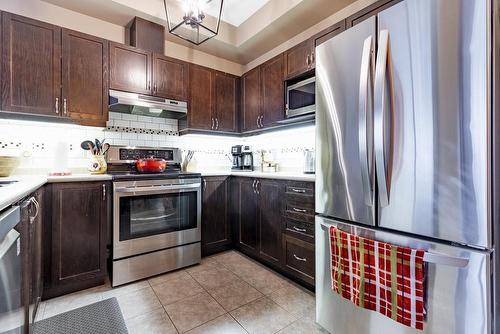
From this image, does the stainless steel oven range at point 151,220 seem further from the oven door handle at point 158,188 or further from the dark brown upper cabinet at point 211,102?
the dark brown upper cabinet at point 211,102

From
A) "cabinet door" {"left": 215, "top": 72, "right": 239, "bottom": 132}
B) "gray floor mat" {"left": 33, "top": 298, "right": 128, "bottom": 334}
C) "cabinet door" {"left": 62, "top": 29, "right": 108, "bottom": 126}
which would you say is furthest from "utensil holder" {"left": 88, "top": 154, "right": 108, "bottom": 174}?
"cabinet door" {"left": 215, "top": 72, "right": 239, "bottom": 132}

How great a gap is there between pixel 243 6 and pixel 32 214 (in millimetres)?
2720

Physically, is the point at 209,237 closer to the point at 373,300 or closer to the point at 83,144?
the point at 83,144

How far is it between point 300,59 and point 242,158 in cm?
149

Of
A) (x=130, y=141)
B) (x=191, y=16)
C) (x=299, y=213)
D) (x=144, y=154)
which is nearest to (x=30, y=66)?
(x=130, y=141)

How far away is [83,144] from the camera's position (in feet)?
8.15

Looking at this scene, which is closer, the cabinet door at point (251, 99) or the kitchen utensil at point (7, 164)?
the kitchen utensil at point (7, 164)

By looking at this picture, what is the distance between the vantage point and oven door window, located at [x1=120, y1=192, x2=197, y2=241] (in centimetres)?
219

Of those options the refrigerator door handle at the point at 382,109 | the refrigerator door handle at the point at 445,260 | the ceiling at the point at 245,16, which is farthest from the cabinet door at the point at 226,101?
the refrigerator door handle at the point at 445,260

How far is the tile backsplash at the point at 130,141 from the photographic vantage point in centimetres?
229

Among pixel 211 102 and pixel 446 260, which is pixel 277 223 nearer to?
pixel 446 260

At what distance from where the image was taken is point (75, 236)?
6.55 ft

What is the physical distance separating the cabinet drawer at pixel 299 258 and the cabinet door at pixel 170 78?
1989 mm

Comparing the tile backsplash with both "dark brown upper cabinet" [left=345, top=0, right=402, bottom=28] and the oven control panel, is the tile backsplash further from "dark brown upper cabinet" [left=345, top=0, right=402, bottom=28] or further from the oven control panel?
"dark brown upper cabinet" [left=345, top=0, right=402, bottom=28]
